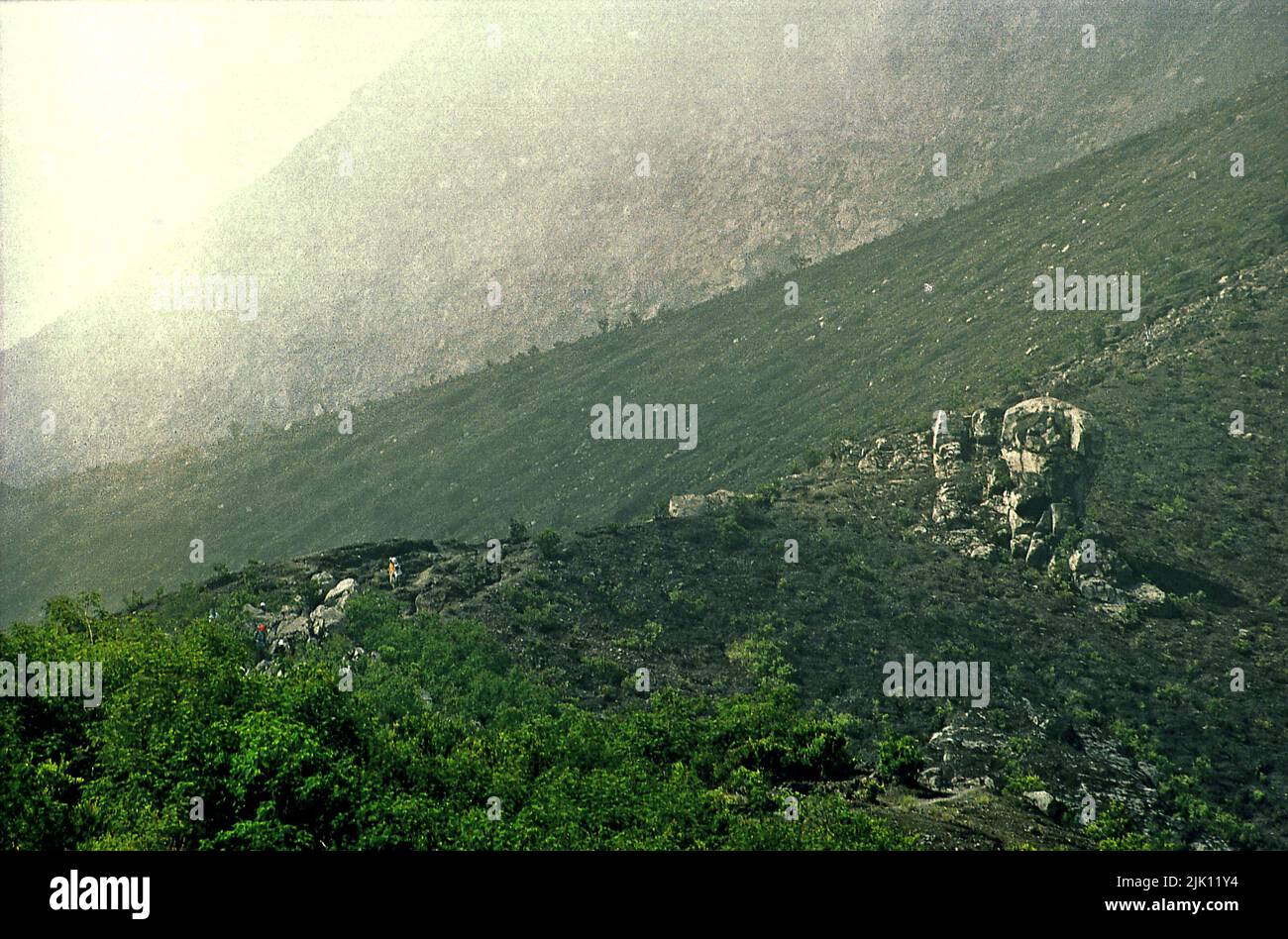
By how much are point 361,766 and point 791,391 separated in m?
78.0

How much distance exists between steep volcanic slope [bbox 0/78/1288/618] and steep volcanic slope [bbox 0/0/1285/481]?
20.7 m

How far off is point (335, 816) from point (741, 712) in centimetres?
1823

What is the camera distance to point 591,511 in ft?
292

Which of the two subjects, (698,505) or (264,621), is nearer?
(264,621)

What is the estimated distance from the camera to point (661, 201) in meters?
170

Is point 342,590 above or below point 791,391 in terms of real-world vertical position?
below

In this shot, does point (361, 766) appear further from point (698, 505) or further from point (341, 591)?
point (698, 505)

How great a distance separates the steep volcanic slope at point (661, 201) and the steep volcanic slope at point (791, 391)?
68.0 ft

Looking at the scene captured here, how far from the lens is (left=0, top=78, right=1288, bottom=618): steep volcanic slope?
74.7 metres

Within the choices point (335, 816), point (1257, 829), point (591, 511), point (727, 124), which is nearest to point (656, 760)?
point (335, 816)

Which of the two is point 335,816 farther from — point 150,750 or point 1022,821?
point 1022,821

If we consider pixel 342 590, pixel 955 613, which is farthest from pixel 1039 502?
pixel 342 590
